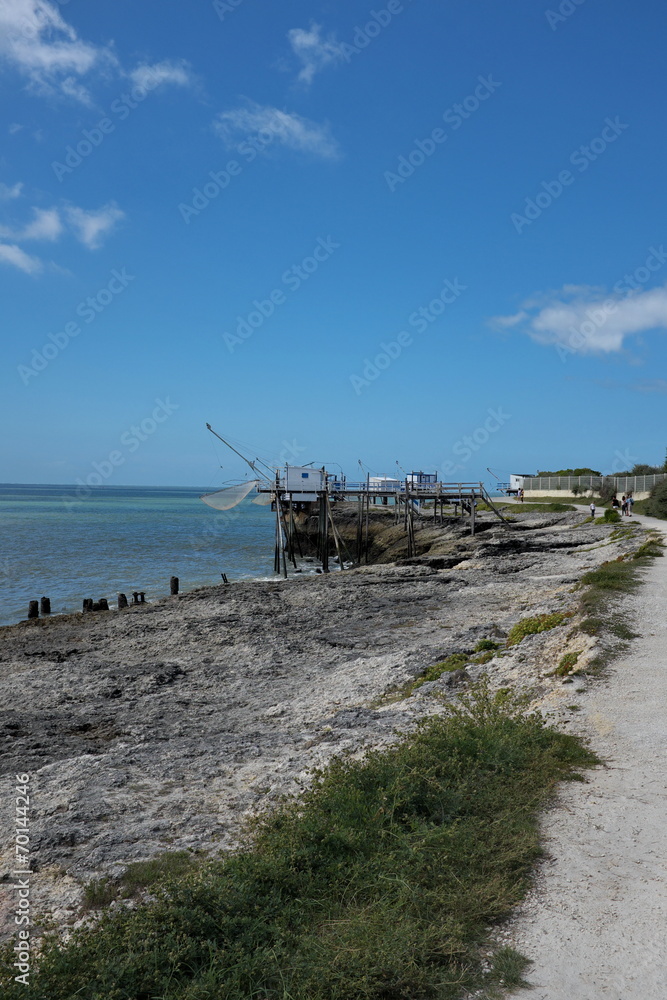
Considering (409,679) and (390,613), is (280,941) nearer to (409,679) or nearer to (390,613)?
(409,679)

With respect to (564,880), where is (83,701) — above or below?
below

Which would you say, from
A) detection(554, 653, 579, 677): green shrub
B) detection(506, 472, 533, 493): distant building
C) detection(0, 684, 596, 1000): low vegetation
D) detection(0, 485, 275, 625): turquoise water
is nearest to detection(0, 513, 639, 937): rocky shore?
detection(554, 653, 579, 677): green shrub

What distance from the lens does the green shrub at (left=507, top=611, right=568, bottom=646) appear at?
14648 mm

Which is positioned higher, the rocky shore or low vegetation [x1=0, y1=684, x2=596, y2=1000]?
low vegetation [x1=0, y1=684, x2=596, y2=1000]

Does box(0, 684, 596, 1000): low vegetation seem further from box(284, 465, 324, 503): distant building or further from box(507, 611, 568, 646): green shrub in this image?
box(284, 465, 324, 503): distant building

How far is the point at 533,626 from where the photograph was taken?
15.0 meters

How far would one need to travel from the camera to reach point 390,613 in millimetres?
20969

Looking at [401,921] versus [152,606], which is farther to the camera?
[152,606]

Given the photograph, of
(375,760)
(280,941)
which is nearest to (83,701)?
(375,760)

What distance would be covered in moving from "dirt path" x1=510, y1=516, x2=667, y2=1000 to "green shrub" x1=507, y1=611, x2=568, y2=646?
5.94m

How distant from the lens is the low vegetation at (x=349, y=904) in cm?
415

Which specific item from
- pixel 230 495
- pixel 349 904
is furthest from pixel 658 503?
pixel 349 904

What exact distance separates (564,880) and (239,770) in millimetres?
4689

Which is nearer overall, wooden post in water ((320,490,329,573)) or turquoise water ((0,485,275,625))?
turquoise water ((0,485,275,625))
